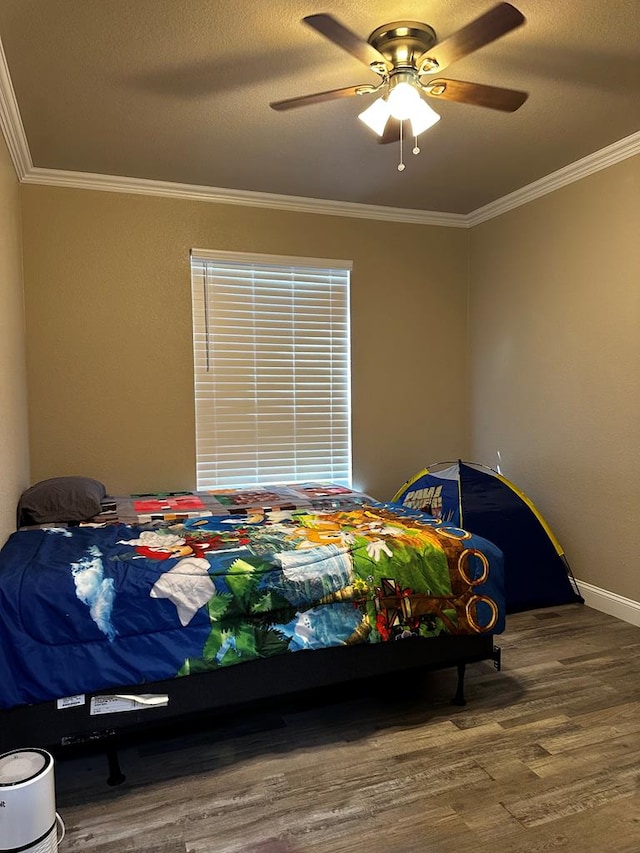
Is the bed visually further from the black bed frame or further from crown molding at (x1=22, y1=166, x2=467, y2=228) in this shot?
crown molding at (x1=22, y1=166, x2=467, y2=228)

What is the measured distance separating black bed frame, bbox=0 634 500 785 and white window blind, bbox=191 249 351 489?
2.07 metres

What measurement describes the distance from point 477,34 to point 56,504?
273cm

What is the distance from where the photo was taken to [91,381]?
384cm

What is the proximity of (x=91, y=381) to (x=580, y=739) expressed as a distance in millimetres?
3217

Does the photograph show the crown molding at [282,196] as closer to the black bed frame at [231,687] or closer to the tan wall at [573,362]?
the tan wall at [573,362]

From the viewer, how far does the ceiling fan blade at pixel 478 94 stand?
2241mm

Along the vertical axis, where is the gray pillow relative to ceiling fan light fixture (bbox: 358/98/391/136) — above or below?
below

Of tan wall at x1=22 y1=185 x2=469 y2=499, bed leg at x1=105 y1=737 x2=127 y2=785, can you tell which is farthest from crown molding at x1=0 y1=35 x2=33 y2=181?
bed leg at x1=105 y1=737 x2=127 y2=785

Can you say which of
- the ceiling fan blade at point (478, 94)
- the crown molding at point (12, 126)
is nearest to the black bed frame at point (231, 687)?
the ceiling fan blade at point (478, 94)

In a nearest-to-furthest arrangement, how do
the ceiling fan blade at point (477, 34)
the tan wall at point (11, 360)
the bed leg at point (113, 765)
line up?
the ceiling fan blade at point (477, 34) → the bed leg at point (113, 765) → the tan wall at point (11, 360)

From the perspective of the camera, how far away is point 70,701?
197 centimetres

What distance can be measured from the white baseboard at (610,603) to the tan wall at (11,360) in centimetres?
324

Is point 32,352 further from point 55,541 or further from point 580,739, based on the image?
point 580,739

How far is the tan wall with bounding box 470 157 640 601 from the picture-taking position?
3.42 metres
